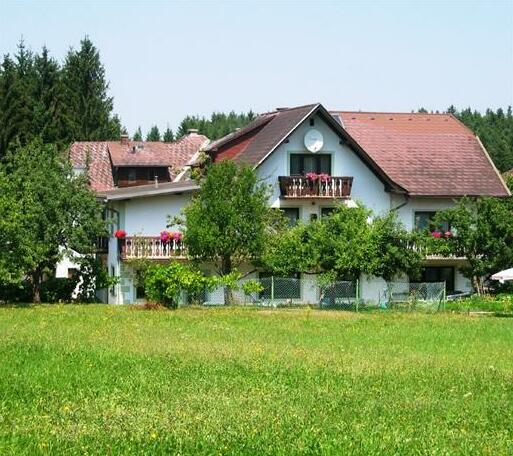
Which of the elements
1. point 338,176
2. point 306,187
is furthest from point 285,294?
point 338,176

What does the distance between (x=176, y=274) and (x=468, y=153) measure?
2417cm

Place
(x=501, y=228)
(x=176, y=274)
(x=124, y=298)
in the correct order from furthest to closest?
(x=124, y=298) → (x=501, y=228) → (x=176, y=274)

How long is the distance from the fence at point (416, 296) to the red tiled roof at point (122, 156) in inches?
1085

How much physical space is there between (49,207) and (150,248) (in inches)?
208

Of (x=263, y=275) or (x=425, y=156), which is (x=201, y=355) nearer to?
(x=263, y=275)

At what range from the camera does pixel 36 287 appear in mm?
48750

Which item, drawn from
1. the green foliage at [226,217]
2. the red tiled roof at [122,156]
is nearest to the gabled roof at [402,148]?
the green foliage at [226,217]

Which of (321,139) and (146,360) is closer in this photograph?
(146,360)

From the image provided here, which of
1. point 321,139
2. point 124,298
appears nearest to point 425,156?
point 321,139

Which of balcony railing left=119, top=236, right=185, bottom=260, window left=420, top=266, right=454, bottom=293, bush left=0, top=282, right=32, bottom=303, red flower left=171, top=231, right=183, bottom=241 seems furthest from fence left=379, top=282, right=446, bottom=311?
bush left=0, top=282, right=32, bottom=303

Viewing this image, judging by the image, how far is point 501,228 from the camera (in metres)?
49.0

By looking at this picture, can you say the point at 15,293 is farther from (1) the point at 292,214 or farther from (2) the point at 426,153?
(2) the point at 426,153

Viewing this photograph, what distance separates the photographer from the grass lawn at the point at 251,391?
507 inches

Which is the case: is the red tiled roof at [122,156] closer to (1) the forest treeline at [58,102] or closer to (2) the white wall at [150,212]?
(1) the forest treeline at [58,102]
